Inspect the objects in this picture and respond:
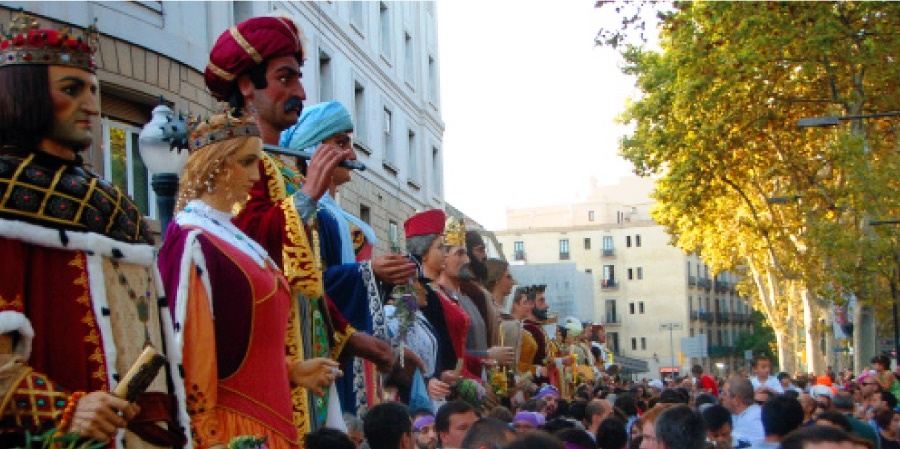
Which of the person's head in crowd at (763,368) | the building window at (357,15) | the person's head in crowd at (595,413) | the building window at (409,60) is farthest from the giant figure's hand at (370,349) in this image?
the building window at (409,60)

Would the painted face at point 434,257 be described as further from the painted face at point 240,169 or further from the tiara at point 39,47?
the tiara at point 39,47

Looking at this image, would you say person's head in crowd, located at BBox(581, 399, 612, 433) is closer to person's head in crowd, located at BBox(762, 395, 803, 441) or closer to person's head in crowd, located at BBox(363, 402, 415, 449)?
person's head in crowd, located at BBox(762, 395, 803, 441)

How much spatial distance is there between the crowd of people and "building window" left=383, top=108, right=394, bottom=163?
21.1 meters

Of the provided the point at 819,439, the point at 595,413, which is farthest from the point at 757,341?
the point at 819,439

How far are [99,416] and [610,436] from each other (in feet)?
16.3

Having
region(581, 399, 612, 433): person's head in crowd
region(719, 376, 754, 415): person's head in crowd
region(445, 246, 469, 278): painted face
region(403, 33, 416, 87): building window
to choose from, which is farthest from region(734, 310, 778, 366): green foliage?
region(445, 246, 469, 278): painted face

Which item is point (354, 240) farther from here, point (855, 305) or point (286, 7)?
point (855, 305)

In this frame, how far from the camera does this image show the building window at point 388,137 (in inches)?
1134

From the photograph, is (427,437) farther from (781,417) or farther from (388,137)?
(388,137)

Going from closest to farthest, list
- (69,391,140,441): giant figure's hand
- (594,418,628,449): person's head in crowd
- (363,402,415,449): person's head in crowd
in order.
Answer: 1. (69,391,140,441): giant figure's hand
2. (363,402,415,449): person's head in crowd
3. (594,418,628,449): person's head in crowd

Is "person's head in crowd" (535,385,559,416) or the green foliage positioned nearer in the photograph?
"person's head in crowd" (535,385,559,416)

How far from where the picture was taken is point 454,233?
9.81 metres

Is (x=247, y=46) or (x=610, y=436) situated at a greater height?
(x=247, y=46)

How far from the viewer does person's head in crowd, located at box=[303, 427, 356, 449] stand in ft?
15.2
